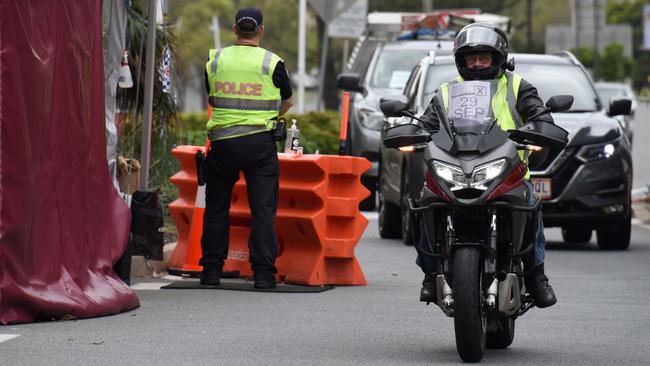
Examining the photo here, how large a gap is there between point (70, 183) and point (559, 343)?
295cm

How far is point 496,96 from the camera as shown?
27.8 feet

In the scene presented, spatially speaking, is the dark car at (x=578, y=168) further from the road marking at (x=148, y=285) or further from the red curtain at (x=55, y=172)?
the red curtain at (x=55, y=172)

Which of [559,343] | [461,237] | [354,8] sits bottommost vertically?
[559,343]

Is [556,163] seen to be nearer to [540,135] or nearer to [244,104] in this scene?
[244,104]

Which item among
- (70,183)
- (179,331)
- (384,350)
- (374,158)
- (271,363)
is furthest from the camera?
(374,158)

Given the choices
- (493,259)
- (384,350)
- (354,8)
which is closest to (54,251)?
(384,350)

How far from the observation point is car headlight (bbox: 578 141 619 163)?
1539 centimetres

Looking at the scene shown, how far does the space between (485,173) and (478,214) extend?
7.6 inches

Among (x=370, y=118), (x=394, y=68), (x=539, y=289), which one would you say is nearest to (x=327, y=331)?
(x=539, y=289)

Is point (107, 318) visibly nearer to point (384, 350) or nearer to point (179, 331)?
point (179, 331)

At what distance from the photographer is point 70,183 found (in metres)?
10.0

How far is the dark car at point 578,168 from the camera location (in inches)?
605

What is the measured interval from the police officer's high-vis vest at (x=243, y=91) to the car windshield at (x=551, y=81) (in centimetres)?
460

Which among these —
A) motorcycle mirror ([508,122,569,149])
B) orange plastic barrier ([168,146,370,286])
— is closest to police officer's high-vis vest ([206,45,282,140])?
orange plastic barrier ([168,146,370,286])
